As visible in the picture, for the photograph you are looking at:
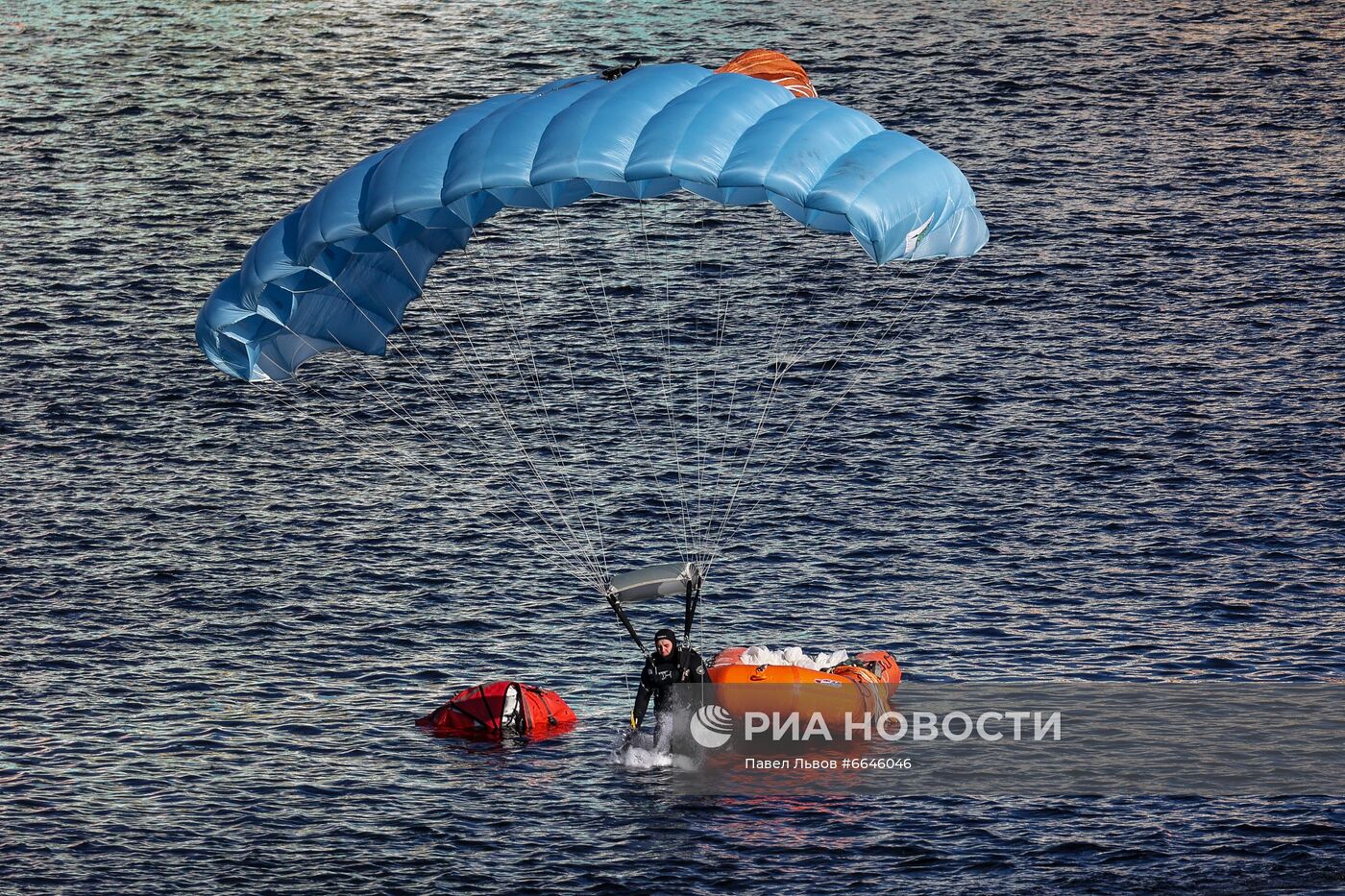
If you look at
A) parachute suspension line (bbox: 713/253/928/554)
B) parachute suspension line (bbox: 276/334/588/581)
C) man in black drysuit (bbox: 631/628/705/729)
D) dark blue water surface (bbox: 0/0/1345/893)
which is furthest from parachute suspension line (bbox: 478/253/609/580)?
man in black drysuit (bbox: 631/628/705/729)

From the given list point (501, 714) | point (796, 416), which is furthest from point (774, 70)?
point (796, 416)

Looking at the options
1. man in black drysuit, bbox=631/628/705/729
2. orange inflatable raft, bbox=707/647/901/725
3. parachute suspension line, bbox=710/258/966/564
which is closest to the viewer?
man in black drysuit, bbox=631/628/705/729

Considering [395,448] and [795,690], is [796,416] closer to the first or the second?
[395,448]

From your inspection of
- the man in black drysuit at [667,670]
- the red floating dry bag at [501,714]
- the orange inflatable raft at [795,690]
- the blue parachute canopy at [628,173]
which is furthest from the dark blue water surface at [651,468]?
the blue parachute canopy at [628,173]

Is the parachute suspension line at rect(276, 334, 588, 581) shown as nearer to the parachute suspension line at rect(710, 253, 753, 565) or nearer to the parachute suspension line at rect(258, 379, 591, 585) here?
the parachute suspension line at rect(258, 379, 591, 585)

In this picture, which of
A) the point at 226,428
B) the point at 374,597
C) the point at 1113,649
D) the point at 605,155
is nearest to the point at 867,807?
the point at 1113,649

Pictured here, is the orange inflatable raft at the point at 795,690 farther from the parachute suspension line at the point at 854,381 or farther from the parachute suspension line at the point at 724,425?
the parachute suspension line at the point at 854,381
